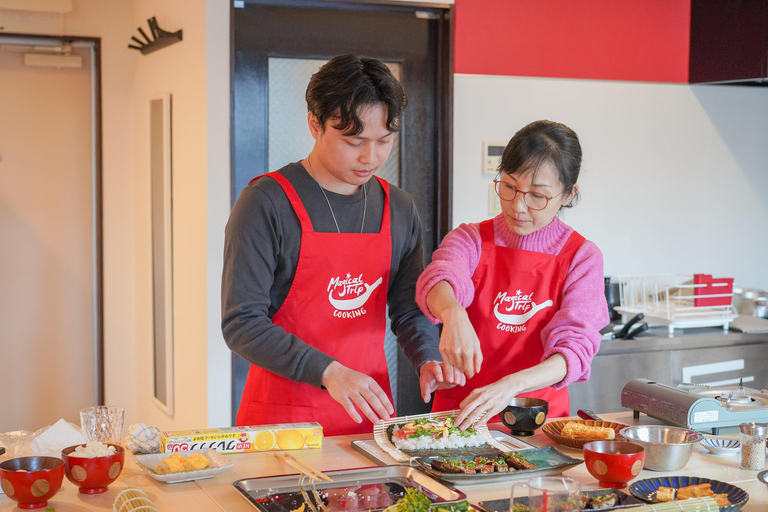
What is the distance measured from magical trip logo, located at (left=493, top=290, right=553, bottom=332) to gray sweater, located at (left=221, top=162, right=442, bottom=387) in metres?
0.19

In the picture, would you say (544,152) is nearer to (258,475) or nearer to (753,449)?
(753,449)

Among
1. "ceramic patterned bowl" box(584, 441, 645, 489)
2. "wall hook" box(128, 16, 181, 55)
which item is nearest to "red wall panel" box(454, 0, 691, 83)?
"wall hook" box(128, 16, 181, 55)

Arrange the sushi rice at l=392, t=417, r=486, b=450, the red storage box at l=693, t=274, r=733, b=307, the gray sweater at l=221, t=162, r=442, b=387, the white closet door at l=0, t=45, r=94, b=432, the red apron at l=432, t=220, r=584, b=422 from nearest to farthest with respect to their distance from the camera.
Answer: the sushi rice at l=392, t=417, r=486, b=450, the gray sweater at l=221, t=162, r=442, b=387, the red apron at l=432, t=220, r=584, b=422, the red storage box at l=693, t=274, r=733, b=307, the white closet door at l=0, t=45, r=94, b=432

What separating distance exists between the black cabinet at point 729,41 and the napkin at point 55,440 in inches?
130

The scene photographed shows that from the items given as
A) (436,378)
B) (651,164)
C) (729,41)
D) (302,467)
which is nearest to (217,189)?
(436,378)

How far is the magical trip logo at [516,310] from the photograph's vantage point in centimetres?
221

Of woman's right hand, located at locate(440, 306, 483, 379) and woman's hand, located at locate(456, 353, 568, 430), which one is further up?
woman's right hand, located at locate(440, 306, 483, 379)

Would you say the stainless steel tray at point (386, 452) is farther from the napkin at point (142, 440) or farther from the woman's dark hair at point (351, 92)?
the woman's dark hair at point (351, 92)

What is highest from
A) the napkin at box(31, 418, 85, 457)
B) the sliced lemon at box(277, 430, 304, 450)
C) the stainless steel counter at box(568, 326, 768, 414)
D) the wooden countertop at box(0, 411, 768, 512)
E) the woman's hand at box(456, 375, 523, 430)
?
the woman's hand at box(456, 375, 523, 430)

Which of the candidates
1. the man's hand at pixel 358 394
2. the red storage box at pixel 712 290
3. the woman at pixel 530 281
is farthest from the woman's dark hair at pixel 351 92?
the red storage box at pixel 712 290

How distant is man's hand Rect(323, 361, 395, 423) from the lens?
1.87 m

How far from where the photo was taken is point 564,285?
2.20 metres

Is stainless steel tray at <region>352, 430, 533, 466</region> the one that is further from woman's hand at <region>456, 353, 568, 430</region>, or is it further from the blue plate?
the blue plate

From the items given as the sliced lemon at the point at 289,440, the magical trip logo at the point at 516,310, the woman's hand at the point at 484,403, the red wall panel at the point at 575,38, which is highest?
the red wall panel at the point at 575,38
